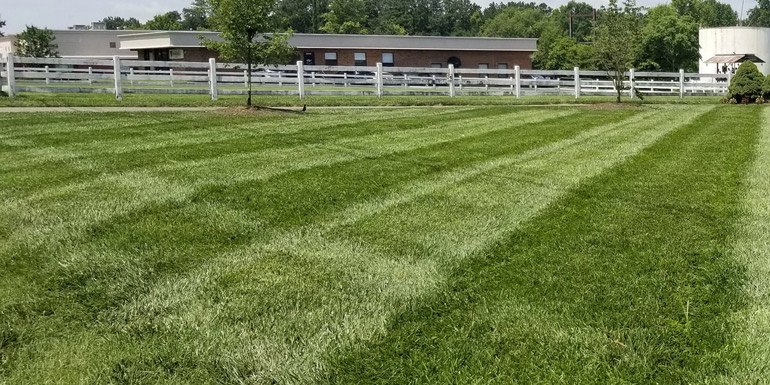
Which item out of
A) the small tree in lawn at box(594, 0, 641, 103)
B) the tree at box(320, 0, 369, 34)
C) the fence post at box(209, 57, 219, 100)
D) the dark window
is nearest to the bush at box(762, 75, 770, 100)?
the small tree in lawn at box(594, 0, 641, 103)

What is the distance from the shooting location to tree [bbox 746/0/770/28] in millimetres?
167525

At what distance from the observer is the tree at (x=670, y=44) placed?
6569 cm

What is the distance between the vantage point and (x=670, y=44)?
66750 mm

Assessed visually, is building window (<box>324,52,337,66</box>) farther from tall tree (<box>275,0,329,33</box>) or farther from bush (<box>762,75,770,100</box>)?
tall tree (<box>275,0,329,33</box>)

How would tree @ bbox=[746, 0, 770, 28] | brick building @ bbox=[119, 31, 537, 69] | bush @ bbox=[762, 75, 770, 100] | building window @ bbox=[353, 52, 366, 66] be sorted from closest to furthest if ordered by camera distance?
1. bush @ bbox=[762, 75, 770, 100]
2. brick building @ bbox=[119, 31, 537, 69]
3. building window @ bbox=[353, 52, 366, 66]
4. tree @ bbox=[746, 0, 770, 28]

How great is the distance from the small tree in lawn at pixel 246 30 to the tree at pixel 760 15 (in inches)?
7076

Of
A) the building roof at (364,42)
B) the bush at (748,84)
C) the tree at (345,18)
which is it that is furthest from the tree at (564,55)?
the bush at (748,84)

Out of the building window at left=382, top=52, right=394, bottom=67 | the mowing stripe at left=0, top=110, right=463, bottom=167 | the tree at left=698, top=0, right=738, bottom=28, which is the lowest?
the mowing stripe at left=0, top=110, right=463, bottom=167

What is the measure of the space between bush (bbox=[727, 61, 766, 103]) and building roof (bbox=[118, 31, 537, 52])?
96.8 feet

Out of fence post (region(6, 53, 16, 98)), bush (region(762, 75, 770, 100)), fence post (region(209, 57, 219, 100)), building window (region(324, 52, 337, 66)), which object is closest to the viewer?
fence post (region(6, 53, 16, 98))

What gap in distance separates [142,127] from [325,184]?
6397 millimetres

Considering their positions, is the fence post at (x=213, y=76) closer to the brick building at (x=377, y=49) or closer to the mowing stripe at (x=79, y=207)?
the mowing stripe at (x=79, y=207)

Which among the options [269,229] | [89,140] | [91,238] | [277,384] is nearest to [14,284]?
[91,238]

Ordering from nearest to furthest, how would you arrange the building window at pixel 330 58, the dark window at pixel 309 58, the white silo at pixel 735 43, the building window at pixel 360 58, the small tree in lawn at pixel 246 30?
1. the small tree in lawn at pixel 246 30
2. the dark window at pixel 309 58
3. the building window at pixel 330 58
4. the building window at pixel 360 58
5. the white silo at pixel 735 43
